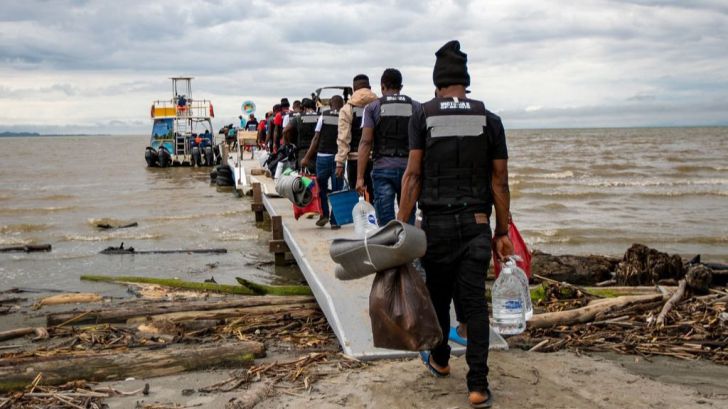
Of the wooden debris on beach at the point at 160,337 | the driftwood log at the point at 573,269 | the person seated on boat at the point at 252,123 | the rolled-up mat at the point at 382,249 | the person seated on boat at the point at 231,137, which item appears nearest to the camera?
the rolled-up mat at the point at 382,249

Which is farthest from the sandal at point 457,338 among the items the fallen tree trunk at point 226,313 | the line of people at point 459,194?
the fallen tree trunk at point 226,313

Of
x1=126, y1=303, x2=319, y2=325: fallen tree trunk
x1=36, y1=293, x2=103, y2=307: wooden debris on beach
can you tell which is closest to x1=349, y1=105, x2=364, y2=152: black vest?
x1=126, y1=303, x2=319, y2=325: fallen tree trunk

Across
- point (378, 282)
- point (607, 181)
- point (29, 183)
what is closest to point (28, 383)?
point (378, 282)

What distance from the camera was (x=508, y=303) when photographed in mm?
4773

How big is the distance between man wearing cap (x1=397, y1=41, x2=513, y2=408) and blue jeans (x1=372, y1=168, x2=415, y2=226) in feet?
7.64

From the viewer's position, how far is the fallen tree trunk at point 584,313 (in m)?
5.89

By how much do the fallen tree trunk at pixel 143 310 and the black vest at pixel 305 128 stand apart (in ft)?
13.2

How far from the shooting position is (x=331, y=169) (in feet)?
30.6

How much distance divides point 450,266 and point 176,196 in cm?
2088

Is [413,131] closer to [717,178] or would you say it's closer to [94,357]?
[94,357]

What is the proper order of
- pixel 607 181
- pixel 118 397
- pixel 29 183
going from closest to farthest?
pixel 118 397 → pixel 607 181 → pixel 29 183

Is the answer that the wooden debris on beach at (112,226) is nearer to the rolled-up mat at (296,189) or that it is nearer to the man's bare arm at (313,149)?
the rolled-up mat at (296,189)

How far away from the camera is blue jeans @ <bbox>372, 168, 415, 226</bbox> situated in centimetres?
666

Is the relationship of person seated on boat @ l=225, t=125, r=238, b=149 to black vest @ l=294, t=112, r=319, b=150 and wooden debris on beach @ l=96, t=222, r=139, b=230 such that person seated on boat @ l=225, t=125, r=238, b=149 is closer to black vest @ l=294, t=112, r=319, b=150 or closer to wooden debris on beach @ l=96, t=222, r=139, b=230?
wooden debris on beach @ l=96, t=222, r=139, b=230
